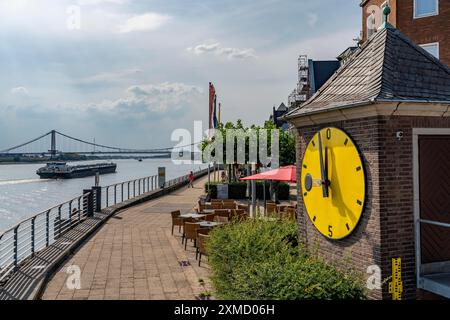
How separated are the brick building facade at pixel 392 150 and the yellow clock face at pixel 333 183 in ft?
0.48

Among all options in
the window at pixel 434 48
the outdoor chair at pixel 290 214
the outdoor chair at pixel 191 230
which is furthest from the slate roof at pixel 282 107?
the outdoor chair at pixel 191 230

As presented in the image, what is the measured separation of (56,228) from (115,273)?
5.51 m

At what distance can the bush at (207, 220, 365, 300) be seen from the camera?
20.7ft

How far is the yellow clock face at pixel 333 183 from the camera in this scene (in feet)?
24.9

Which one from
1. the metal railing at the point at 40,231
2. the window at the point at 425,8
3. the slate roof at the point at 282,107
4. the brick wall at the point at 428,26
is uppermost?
the slate roof at the point at 282,107

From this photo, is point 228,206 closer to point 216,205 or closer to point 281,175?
point 216,205

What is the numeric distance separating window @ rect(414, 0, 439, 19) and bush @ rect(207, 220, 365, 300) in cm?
1699

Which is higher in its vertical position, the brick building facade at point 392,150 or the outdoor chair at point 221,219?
the brick building facade at point 392,150

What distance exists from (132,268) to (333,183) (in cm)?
551

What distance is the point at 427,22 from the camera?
21859mm

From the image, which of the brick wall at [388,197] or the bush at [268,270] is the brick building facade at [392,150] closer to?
the brick wall at [388,197]

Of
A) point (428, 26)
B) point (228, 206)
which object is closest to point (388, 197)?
point (228, 206)

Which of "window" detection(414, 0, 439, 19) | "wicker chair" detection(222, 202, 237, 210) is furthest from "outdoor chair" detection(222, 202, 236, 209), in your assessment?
"window" detection(414, 0, 439, 19)
